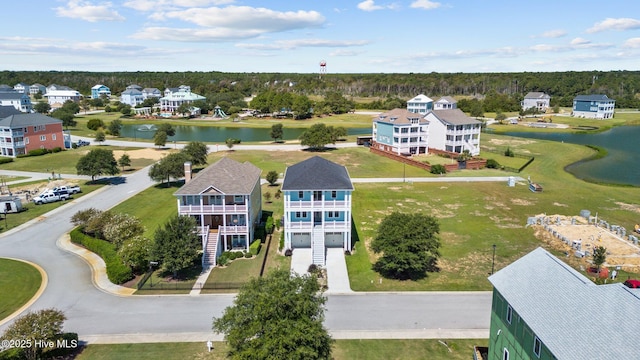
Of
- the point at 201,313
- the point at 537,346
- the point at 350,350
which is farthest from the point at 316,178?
the point at 537,346

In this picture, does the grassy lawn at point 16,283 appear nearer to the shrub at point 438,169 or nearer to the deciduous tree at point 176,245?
the deciduous tree at point 176,245

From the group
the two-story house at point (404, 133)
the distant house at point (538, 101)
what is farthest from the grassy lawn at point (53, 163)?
the distant house at point (538, 101)

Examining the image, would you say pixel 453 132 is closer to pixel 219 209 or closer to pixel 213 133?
pixel 219 209

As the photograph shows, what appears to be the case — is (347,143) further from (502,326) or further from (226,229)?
(502,326)

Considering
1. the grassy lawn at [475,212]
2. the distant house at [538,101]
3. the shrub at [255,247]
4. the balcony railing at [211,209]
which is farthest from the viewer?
the distant house at [538,101]

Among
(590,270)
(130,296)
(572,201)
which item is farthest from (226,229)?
(572,201)
